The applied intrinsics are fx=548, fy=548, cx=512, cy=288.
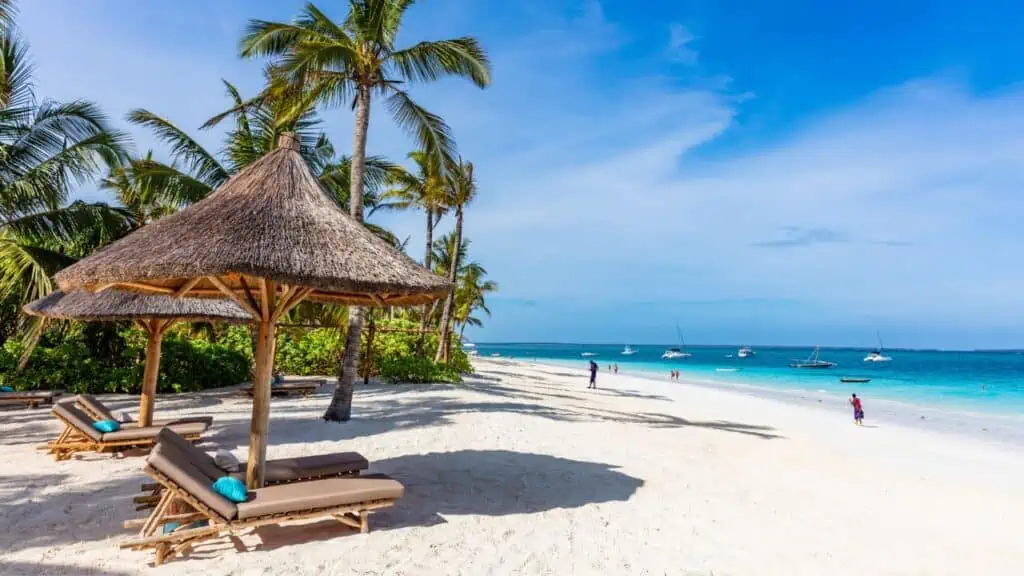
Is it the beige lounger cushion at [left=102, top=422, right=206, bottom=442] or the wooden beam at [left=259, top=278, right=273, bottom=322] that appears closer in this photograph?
the wooden beam at [left=259, top=278, right=273, bottom=322]

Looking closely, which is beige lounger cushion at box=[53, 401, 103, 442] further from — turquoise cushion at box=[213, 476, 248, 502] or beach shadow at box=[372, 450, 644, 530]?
turquoise cushion at box=[213, 476, 248, 502]

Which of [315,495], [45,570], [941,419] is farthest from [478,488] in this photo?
[941,419]

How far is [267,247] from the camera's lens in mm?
4488

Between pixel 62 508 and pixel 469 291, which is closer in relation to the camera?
pixel 62 508

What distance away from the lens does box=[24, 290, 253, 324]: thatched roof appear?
25.1 feet

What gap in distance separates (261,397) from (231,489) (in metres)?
0.96

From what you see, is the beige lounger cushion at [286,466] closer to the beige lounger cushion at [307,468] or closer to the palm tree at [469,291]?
the beige lounger cushion at [307,468]

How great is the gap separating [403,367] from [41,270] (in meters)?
9.01

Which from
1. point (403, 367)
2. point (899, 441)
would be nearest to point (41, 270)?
point (403, 367)

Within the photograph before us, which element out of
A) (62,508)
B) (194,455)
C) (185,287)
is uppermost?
(185,287)

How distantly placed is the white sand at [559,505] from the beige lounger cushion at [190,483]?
366 millimetres

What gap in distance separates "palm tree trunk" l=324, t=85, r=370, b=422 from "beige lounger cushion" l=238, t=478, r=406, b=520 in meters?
5.06

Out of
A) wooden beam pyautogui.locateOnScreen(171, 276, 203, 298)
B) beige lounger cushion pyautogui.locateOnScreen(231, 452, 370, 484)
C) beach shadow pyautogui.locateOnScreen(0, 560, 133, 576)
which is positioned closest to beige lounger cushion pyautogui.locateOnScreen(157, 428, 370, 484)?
beige lounger cushion pyautogui.locateOnScreen(231, 452, 370, 484)

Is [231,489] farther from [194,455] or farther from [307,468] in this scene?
[307,468]
